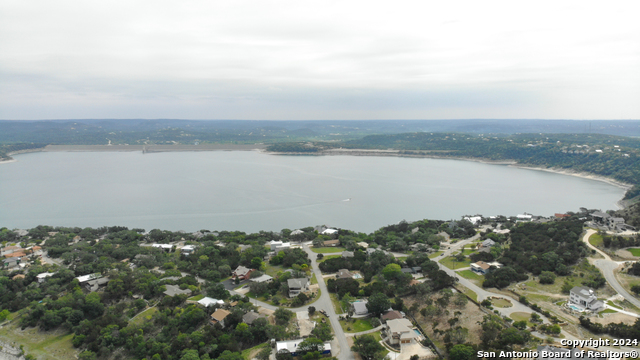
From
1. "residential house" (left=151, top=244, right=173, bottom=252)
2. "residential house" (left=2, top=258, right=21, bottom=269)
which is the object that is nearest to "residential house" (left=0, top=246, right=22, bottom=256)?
"residential house" (left=2, top=258, right=21, bottom=269)

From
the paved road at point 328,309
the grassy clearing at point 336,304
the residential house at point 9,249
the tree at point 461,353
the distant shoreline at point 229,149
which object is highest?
the distant shoreline at point 229,149

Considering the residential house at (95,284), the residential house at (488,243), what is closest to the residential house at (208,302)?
the residential house at (95,284)

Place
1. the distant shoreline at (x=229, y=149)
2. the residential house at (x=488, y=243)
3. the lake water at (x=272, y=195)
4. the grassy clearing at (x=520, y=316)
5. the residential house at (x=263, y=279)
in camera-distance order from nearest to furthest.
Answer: the grassy clearing at (x=520, y=316)
the residential house at (x=263, y=279)
the residential house at (x=488, y=243)
the lake water at (x=272, y=195)
the distant shoreline at (x=229, y=149)

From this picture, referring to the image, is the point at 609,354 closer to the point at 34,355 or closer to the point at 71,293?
the point at 34,355

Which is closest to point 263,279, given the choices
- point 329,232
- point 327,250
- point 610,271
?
point 327,250

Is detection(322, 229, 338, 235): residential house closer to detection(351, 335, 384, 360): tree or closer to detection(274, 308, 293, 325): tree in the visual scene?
detection(274, 308, 293, 325): tree

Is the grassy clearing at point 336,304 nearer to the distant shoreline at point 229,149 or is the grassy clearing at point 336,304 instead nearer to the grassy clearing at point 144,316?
the grassy clearing at point 144,316

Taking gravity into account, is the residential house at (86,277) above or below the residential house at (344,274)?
below
